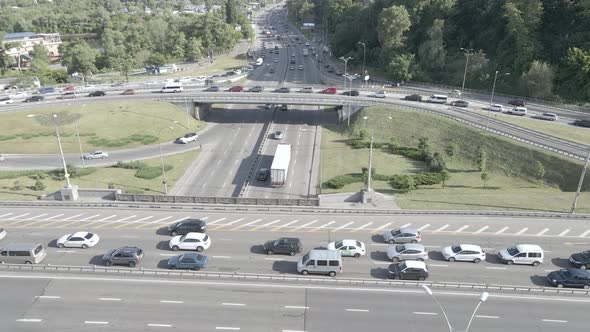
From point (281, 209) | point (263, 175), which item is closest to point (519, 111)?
point (263, 175)

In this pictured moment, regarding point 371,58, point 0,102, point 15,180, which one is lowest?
point 15,180

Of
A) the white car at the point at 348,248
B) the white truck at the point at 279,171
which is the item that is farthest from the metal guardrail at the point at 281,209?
the white truck at the point at 279,171

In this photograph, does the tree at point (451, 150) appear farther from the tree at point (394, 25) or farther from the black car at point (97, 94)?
the black car at point (97, 94)

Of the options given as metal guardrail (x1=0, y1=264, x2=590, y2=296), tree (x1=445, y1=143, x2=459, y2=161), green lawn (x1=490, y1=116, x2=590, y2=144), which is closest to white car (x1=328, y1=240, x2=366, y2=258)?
metal guardrail (x1=0, y1=264, x2=590, y2=296)

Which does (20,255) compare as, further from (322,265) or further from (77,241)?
(322,265)

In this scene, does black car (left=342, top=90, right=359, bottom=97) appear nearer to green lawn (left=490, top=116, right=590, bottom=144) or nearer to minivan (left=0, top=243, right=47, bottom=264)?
green lawn (left=490, top=116, right=590, bottom=144)

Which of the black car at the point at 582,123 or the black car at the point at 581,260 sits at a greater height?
the black car at the point at 582,123

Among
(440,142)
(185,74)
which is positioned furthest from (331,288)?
(185,74)

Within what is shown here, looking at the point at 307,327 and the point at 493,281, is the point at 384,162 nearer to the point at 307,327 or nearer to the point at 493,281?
the point at 493,281
